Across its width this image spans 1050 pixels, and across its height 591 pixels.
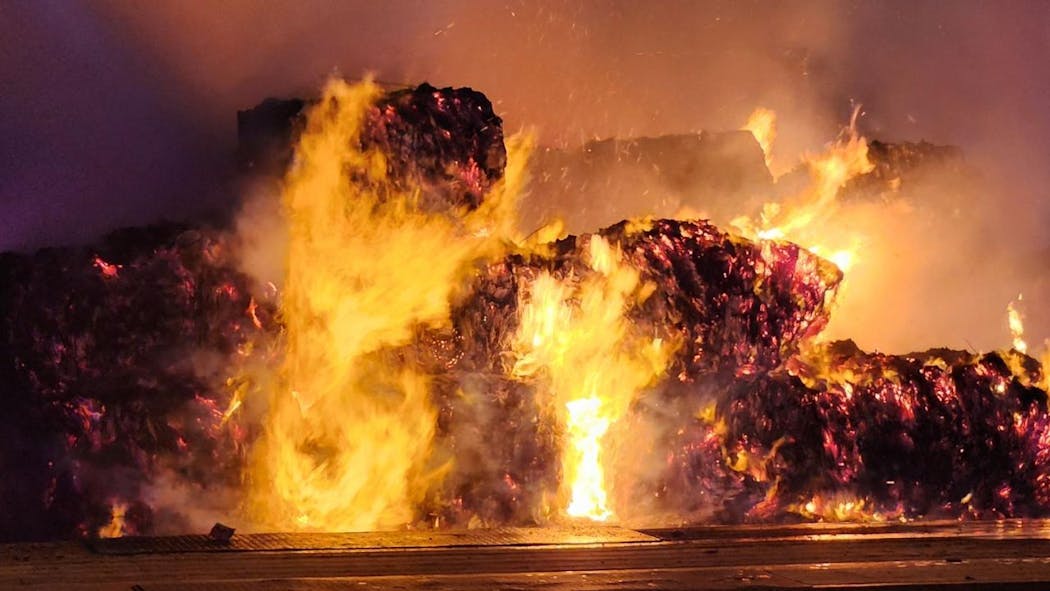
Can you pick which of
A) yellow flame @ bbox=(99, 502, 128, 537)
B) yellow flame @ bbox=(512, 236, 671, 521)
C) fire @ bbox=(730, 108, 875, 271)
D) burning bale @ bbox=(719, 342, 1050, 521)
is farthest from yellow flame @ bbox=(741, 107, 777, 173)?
yellow flame @ bbox=(99, 502, 128, 537)

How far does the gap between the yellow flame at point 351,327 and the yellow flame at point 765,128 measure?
132 inches

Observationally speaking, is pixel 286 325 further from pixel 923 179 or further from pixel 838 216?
pixel 923 179

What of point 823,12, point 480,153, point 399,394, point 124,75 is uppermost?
point 823,12

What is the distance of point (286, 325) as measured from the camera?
8195 mm

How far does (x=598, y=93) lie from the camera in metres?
9.90

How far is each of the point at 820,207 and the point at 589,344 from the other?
3.26m

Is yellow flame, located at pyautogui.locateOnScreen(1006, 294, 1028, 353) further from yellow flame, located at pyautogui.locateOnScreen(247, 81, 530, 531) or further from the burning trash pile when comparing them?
yellow flame, located at pyautogui.locateOnScreen(247, 81, 530, 531)

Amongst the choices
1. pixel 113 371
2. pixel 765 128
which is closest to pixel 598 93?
pixel 765 128

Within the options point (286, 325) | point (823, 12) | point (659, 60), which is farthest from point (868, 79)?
point (286, 325)

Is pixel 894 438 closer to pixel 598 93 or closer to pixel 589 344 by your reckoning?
pixel 589 344

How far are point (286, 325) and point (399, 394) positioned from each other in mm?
1004

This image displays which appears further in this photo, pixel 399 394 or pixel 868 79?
pixel 868 79

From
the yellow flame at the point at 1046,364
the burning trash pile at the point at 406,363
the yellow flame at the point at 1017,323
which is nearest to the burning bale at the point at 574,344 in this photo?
the burning trash pile at the point at 406,363

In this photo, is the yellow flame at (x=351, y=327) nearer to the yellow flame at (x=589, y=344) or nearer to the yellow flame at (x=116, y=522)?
the yellow flame at (x=589, y=344)
